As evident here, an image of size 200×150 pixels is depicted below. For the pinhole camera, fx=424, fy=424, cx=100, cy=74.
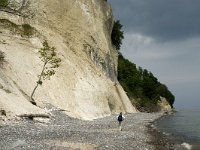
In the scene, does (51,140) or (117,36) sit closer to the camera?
(51,140)

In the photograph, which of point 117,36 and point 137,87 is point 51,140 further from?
point 137,87

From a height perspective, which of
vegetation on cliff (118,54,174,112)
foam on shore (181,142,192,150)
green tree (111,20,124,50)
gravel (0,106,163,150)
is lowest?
foam on shore (181,142,192,150)

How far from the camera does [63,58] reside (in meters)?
63.4

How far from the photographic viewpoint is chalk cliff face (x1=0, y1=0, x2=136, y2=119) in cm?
4875

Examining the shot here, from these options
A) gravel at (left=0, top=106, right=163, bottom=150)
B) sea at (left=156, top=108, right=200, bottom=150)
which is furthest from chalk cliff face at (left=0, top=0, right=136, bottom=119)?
sea at (left=156, top=108, right=200, bottom=150)

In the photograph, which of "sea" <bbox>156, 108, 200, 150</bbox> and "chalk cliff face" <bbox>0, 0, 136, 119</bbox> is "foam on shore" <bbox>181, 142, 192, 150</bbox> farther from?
"chalk cliff face" <bbox>0, 0, 136, 119</bbox>

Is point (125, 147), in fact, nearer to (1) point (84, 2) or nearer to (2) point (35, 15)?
(2) point (35, 15)

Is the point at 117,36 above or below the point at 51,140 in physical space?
above

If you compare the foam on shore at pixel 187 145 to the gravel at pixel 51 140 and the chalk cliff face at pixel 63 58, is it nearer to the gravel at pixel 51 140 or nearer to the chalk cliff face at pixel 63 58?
the gravel at pixel 51 140

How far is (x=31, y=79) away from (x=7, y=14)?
625 inches

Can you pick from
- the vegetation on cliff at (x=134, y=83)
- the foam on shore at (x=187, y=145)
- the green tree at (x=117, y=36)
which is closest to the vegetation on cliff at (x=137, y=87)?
the vegetation on cliff at (x=134, y=83)

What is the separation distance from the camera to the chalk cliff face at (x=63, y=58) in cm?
4875

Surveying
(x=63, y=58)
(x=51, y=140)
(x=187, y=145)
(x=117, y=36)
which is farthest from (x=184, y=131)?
(x=117, y=36)

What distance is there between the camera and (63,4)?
73.8 m
